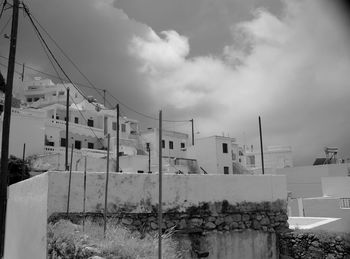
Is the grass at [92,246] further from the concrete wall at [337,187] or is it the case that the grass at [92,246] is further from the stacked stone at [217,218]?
the concrete wall at [337,187]

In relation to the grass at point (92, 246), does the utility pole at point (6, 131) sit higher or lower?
higher

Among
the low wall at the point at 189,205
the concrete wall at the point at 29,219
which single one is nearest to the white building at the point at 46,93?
the low wall at the point at 189,205

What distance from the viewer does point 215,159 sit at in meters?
49.7

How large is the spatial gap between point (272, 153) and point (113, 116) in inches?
947

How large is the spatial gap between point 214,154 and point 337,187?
20161 mm

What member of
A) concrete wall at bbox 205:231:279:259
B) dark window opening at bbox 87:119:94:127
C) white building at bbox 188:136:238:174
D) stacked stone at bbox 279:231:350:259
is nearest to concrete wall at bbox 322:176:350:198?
white building at bbox 188:136:238:174

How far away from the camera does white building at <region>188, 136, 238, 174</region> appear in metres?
49.8

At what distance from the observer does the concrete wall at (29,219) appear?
8055 millimetres

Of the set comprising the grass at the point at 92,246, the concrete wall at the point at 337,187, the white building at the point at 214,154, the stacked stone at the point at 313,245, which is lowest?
the stacked stone at the point at 313,245

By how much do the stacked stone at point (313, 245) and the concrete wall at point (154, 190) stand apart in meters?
1.28

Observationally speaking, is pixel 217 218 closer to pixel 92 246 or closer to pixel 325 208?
pixel 92 246

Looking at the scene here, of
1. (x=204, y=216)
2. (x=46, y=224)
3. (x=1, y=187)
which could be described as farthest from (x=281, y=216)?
(x=1, y=187)

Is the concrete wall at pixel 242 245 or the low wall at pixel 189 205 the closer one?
the low wall at pixel 189 205

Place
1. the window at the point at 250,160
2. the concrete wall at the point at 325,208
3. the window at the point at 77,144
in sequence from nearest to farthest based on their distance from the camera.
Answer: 1. the concrete wall at the point at 325,208
2. the window at the point at 77,144
3. the window at the point at 250,160
